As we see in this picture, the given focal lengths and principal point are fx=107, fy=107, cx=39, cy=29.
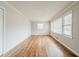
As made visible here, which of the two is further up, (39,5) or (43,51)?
(39,5)

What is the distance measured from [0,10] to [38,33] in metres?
12.8

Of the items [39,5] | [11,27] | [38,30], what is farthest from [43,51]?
[38,30]

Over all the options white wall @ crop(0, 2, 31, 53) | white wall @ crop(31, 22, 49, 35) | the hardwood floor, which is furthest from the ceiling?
white wall @ crop(31, 22, 49, 35)

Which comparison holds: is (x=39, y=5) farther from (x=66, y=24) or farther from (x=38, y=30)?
(x=38, y=30)

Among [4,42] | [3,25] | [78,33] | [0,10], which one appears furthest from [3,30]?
[78,33]

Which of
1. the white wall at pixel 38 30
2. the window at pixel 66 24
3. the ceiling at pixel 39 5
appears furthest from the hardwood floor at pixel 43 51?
the white wall at pixel 38 30

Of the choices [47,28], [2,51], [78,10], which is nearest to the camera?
[78,10]

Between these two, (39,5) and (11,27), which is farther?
(11,27)

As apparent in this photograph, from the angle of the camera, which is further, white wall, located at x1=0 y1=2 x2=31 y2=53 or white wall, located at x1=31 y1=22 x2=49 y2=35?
white wall, located at x1=31 y1=22 x2=49 y2=35

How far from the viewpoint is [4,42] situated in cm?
443

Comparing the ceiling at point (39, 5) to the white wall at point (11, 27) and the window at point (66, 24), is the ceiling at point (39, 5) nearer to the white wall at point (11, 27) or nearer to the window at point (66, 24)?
the white wall at point (11, 27)

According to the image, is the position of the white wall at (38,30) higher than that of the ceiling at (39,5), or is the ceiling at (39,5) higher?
the ceiling at (39,5)

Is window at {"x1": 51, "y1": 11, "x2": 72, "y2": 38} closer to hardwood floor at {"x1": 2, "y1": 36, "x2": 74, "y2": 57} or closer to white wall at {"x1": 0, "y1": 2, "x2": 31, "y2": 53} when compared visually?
hardwood floor at {"x1": 2, "y1": 36, "x2": 74, "y2": 57}

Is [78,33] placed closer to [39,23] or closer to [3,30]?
[3,30]
